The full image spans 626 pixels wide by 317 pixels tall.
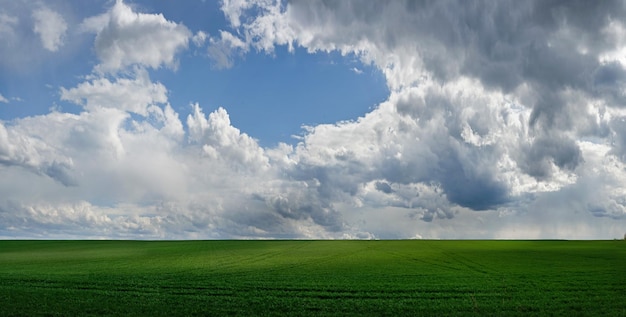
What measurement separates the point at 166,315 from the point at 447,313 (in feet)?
48.4

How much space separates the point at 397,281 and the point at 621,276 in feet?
63.0

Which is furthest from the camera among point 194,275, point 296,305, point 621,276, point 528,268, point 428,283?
point 528,268

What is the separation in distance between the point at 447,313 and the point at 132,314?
16538 mm

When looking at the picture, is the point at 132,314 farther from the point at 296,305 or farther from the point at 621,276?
the point at 621,276

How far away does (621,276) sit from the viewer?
37844 mm

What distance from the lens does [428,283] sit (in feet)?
112

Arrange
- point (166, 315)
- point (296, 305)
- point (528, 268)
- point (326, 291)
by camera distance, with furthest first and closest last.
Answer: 1. point (528, 268)
2. point (326, 291)
3. point (296, 305)
4. point (166, 315)

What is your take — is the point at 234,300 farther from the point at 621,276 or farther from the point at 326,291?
the point at 621,276

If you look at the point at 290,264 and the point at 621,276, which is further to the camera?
the point at 290,264

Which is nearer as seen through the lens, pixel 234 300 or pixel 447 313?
pixel 447 313

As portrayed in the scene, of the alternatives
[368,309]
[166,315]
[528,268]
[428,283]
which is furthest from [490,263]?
[166,315]

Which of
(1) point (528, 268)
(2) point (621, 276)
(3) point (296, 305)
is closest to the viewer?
(3) point (296, 305)

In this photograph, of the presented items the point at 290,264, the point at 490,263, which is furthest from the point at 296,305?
the point at 490,263

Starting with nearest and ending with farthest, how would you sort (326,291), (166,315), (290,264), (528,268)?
(166,315) → (326,291) → (528,268) → (290,264)
